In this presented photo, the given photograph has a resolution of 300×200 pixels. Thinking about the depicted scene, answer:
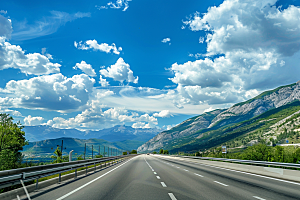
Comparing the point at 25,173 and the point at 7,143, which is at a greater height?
the point at 7,143

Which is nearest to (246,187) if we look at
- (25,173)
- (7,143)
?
(25,173)

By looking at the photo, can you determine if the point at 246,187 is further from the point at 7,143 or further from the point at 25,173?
the point at 7,143

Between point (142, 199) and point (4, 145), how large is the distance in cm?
4634

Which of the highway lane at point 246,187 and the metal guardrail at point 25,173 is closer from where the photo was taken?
the metal guardrail at point 25,173

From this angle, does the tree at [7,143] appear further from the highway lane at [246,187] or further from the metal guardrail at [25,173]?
the highway lane at [246,187]

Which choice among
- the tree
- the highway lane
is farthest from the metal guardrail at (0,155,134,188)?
the tree

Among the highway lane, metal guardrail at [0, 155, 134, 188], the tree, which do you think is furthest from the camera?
the tree

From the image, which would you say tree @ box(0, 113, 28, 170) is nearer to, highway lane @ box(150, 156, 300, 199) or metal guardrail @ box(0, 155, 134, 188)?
metal guardrail @ box(0, 155, 134, 188)

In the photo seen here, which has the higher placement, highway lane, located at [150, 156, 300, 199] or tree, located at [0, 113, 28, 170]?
tree, located at [0, 113, 28, 170]

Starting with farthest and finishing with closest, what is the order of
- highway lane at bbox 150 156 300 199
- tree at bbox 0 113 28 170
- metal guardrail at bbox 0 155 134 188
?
tree at bbox 0 113 28 170 < highway lane at bbox 150 156 300 199 < metal guardrail at bbox 0 155 134 188

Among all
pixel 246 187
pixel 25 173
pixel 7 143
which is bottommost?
pixel 246 187

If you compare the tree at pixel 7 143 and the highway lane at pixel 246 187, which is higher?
the tree at pixel 7 143

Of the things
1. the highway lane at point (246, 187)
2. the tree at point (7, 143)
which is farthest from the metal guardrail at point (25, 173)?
the tree at point (7, 143)

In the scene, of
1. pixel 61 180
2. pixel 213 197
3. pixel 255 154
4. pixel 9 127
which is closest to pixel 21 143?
pixel 9 127
